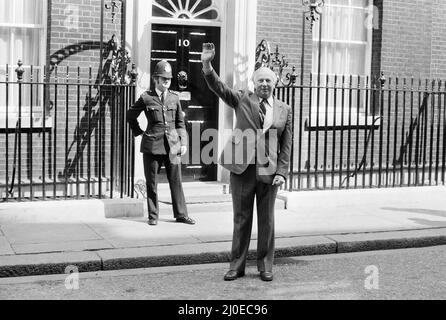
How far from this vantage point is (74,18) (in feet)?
33.7

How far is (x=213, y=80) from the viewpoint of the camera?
672cm

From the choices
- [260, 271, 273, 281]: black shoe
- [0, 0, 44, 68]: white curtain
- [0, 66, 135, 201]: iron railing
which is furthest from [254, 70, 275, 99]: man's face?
[0, 0, 44, 68]: white curtain

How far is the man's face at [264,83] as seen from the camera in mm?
6828

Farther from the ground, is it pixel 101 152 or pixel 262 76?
pixel 262 76

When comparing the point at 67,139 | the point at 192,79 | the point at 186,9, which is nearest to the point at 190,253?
the point at 67,139

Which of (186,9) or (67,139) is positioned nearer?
(67,139)

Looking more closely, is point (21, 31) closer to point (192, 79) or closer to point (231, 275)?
point (192, 79)

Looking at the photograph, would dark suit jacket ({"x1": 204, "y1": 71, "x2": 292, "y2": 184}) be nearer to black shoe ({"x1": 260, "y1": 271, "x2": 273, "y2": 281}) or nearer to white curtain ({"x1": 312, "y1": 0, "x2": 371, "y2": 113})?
black shoe ({"x1": 260, "y1": 271, "x2": 273, "y2": 281})

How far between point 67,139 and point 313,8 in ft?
13.9

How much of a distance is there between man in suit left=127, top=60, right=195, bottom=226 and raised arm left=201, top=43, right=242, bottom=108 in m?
2.36
